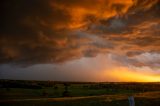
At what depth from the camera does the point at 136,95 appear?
1108cm

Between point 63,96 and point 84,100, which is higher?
point 63,96

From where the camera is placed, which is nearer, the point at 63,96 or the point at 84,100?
the point at 84,100

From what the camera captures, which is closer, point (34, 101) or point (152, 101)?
point (34, 101)

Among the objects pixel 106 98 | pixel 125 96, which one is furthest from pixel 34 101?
pixel 125 96

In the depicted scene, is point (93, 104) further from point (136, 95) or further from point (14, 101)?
point (14, 101)

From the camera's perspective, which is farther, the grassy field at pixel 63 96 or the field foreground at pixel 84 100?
the grassy field at pixel 63 96

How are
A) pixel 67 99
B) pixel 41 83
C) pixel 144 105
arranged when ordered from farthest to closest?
1. pixel 41 83
2. pixel 144 105
3. pixel 67 99

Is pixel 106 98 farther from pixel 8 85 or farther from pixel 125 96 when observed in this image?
pixel 8 85

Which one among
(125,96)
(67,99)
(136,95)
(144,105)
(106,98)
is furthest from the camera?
(144,105)

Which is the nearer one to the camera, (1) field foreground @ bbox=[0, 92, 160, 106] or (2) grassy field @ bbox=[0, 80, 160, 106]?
(1) field foreground @ bbox=[0, 92, 160, 106]

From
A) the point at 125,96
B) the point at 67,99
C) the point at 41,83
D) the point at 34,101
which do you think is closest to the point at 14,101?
the point at 34,101

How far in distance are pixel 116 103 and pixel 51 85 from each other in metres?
25.7

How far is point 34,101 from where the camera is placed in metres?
7.46

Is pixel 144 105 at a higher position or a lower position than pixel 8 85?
lower
